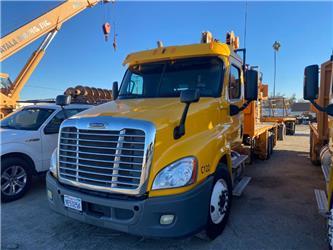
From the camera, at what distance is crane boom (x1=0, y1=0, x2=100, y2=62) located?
12.5 m

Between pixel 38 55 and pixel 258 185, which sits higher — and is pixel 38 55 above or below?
above

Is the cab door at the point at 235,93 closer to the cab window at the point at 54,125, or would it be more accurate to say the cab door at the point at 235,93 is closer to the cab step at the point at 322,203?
the cab step at the point at 322,203

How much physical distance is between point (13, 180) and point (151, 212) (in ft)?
12.4

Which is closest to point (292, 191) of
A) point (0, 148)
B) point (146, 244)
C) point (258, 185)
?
point (258, 185)

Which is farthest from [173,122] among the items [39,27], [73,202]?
[39,27]

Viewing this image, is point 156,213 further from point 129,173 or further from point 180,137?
point 180,137

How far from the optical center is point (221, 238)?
3598mm

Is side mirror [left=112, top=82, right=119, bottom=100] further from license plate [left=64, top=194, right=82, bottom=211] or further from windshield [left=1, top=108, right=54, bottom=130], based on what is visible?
license plate [left=64, top=194, right=82, bottom=211]

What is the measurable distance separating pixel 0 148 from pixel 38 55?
435 inches

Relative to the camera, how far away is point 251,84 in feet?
13.5

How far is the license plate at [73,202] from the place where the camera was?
10.4ft

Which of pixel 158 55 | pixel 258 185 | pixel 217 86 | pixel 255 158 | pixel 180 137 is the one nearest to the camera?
pixel 180 137

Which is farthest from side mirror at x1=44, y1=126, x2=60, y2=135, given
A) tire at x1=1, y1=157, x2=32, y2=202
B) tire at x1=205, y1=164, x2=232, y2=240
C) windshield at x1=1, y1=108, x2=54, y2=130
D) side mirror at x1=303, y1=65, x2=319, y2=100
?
side mirror at x1=303, y1=65, x2=319, y2=100

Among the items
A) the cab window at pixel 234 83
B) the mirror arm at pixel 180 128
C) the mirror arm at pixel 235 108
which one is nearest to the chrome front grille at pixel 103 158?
the mirror arm at pixel 180 128
